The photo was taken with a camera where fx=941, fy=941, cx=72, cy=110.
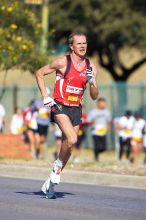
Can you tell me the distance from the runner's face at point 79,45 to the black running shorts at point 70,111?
2.25ft

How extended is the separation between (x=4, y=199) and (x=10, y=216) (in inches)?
65.6

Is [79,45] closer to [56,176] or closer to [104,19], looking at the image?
[56,176]

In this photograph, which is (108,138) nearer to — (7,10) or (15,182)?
(7,10)

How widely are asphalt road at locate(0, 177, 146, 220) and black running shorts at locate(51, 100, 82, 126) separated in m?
1.03

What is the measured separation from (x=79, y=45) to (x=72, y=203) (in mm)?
1973

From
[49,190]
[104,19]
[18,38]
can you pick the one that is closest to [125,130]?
[18,38]

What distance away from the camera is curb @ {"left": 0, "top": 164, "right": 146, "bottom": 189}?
15.5 meters

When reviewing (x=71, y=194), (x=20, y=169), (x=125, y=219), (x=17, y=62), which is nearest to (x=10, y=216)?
(x=125, y=219)

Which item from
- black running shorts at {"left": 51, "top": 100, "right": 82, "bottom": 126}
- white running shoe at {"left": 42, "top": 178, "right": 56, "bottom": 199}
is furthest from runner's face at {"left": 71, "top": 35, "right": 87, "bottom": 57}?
white running shoe at {"left": 42, "top": 178, "right": 56, "bottom": 199}

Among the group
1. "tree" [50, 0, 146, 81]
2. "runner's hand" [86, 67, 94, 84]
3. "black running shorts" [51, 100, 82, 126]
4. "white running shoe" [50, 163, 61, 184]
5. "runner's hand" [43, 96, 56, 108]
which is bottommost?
"white running shoe" [50, 163, 61, 184]

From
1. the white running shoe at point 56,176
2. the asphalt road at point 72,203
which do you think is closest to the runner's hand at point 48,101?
the white running shoe at point 56,176

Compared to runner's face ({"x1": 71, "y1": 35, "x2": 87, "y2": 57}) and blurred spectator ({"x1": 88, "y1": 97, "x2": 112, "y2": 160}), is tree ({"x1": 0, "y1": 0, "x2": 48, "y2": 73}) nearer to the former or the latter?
blurred spectator ({"x1": 88, "y1": 97, "x2": 112, "y2": 160})

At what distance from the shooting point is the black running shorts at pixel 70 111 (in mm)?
11844

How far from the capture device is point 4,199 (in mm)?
11734
